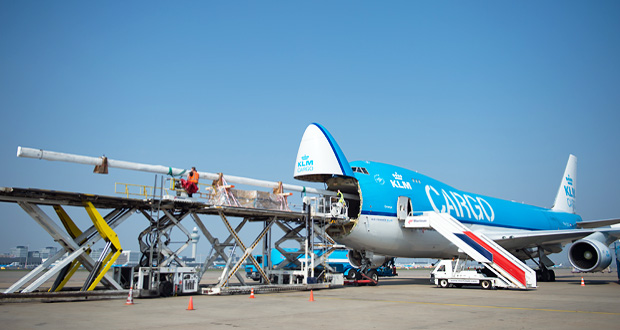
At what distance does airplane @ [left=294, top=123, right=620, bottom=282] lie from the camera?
23859mm

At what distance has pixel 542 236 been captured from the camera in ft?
96.7

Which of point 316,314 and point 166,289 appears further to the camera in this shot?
point 166,289

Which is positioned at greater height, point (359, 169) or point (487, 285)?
point (359, 169)

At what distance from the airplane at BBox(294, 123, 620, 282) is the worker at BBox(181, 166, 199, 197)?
19.3ft

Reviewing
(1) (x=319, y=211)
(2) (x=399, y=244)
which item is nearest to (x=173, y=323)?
(1) (x=319, y=211)

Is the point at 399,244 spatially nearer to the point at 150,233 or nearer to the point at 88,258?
the point at 150,233

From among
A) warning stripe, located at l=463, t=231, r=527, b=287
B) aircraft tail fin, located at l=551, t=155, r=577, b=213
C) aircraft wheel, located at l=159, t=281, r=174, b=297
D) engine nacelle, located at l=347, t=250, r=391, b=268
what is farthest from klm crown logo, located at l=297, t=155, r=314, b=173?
aircraft tail fin, located at l=551, t=155, r=577, b=213

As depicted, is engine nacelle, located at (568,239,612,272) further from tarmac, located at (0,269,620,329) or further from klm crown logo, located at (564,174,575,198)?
klm crown logo, located at (564,174,575,198)

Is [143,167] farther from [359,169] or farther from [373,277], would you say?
[373,277]

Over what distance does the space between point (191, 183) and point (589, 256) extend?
2307 cm

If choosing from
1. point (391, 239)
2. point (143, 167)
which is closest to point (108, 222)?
point (143, 167)

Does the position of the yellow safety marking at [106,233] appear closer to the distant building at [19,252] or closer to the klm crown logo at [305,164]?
the klm crown logo at [305,164]

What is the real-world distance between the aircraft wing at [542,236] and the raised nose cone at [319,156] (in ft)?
39.6

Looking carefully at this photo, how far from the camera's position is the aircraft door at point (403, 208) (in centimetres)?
2547
